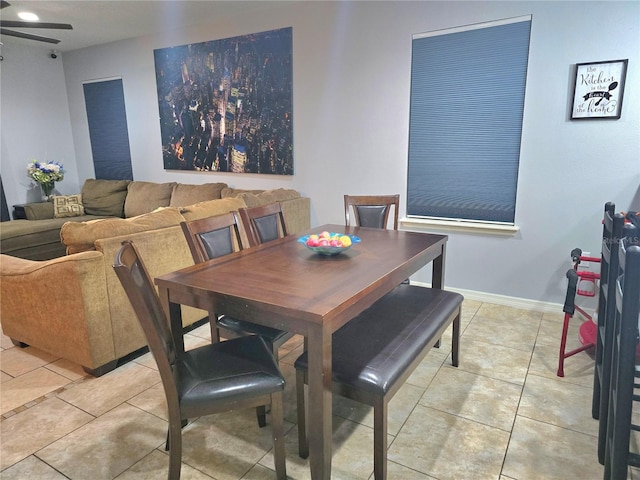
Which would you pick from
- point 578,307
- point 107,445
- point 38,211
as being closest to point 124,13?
point 38,211

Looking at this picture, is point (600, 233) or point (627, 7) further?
point (600, 233)

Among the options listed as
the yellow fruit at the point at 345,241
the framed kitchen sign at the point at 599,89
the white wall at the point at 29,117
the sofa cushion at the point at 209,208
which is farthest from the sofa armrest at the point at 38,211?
the framed kitchen sign at the point at 599,89

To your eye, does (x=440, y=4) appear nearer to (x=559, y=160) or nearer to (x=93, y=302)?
(x=559, y=160)

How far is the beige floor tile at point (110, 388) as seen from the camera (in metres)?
2.13

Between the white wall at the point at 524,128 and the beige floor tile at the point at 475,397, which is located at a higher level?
the white wall at the point at 524,128

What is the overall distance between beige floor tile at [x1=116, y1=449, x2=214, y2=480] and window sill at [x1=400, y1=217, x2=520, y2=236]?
2.62 meters

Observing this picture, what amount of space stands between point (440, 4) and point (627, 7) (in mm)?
1247

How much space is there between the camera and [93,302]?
2264 mm

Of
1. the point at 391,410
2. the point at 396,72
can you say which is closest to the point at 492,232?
the point at 396,72

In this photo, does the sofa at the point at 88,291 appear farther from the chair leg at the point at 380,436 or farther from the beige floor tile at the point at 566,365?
the beige floor tile at the point at 566,365

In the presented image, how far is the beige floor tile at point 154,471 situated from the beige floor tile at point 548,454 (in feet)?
4.20

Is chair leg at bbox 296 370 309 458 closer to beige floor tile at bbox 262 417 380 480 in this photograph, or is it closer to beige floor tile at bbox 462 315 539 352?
beige floor tile at bbox 262 417 380 480

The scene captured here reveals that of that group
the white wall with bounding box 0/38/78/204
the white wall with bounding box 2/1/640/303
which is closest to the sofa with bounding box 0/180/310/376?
the white wall with bounding box 2/1/640/303

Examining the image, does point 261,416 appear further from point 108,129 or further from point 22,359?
point 108,129
